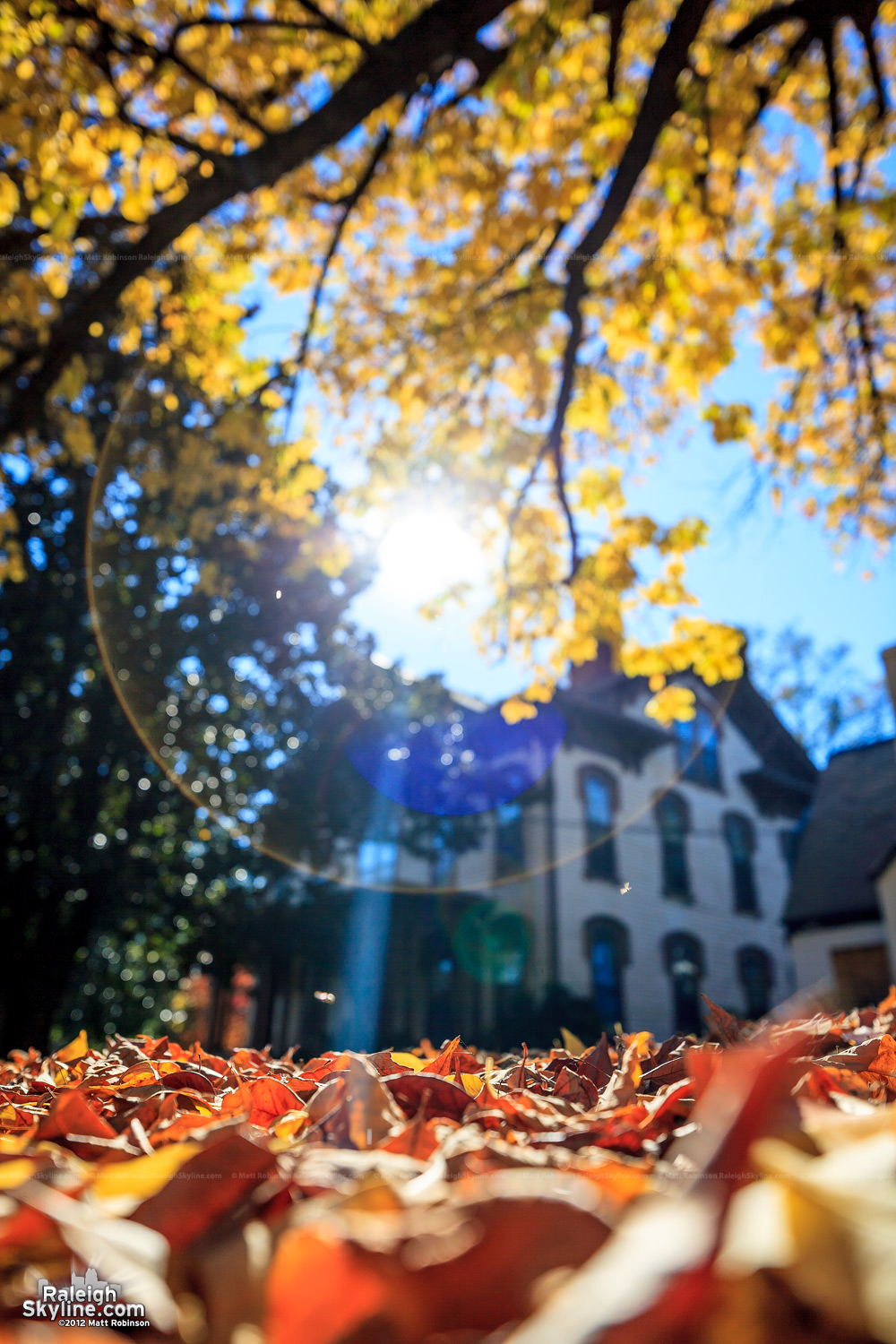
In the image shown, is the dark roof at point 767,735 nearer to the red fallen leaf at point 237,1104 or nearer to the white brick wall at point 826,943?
the white brick wall at point 826,943

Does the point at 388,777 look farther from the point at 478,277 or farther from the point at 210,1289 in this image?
the point at 210,1289

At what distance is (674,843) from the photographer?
19000mm

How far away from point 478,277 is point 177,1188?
7.20 m

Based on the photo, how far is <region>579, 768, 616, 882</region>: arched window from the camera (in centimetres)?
1733

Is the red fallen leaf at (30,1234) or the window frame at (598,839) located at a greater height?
the window frame at (598,839)

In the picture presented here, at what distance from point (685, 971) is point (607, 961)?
2.23 m

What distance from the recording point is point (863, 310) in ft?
20.5

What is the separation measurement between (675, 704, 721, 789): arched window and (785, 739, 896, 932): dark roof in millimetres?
2587

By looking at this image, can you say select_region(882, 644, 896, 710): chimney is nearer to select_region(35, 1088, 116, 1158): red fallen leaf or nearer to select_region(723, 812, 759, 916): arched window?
select_region(35, 1088, 116, 1158): red fallen leaf

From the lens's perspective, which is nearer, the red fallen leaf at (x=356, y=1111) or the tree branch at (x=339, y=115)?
the red fallen leaf at (x=356, y=1111)

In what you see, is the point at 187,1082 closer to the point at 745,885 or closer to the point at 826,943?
the point at 826,943

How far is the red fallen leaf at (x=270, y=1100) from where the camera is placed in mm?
741

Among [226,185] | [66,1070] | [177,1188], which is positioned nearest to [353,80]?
[226,185]

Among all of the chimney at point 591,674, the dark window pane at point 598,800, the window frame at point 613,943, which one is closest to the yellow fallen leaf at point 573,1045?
the window frame at point 613,943
